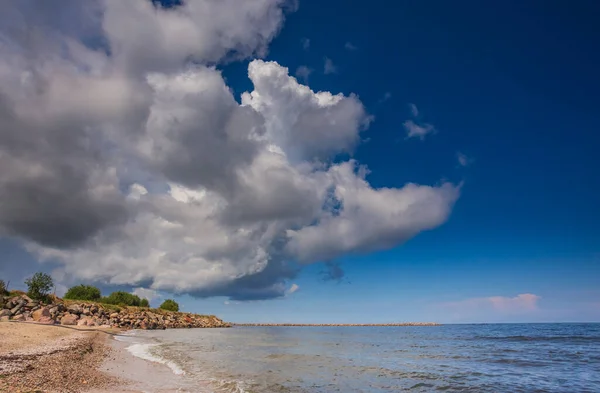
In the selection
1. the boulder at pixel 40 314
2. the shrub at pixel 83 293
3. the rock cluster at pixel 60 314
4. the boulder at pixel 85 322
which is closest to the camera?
the rock cluster at pixel 60 314

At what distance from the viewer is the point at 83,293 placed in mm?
119438

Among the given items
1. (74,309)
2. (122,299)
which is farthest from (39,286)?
(122,299)

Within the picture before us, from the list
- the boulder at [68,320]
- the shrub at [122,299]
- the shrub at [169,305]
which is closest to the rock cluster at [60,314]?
the boulder at [68,320]

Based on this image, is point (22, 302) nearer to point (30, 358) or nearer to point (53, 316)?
point (53, 316)

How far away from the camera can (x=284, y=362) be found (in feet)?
103

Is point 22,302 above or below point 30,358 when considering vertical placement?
above

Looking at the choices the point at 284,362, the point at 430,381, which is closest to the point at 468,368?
the point at 430,381

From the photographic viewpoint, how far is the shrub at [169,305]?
177350 mm

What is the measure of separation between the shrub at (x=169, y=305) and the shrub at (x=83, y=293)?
56.0 m

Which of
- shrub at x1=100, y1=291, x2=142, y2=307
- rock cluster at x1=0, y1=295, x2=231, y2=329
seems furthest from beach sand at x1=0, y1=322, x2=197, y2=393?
shrub at x1=100, y1=291, x2=142, y2=307

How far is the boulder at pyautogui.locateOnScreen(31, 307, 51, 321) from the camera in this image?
191ft

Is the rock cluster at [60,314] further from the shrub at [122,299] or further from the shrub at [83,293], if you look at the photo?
the shrub at [122,299]

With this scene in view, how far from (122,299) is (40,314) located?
86987mm

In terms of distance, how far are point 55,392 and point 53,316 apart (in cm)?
6192
